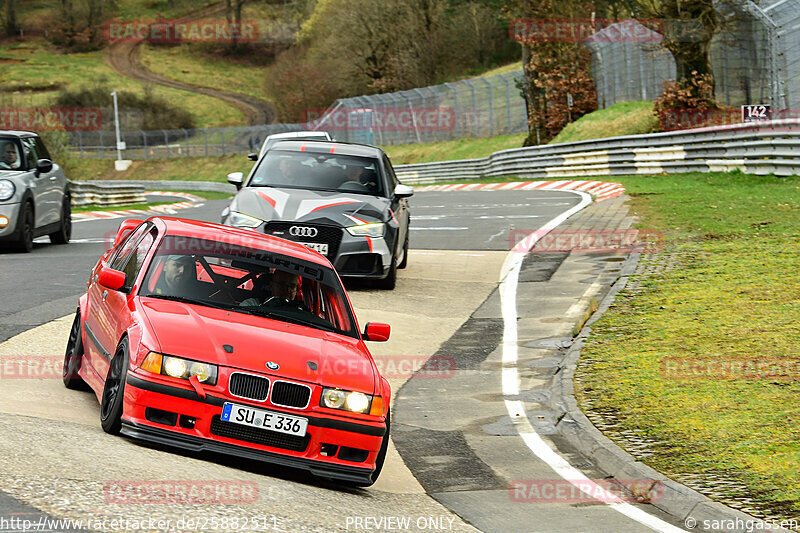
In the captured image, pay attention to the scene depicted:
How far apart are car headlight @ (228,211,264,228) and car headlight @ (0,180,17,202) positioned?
4789 mm

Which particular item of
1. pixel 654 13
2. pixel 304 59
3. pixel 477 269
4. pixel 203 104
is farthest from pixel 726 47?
pixel 203 104

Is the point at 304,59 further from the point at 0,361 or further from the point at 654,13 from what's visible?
the point at 0,361

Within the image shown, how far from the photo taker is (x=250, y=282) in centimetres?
803

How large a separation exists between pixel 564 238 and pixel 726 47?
63.2 ft

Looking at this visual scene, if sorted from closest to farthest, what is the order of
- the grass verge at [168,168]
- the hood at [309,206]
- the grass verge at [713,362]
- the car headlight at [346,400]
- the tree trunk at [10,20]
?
1. the car headlight at [346,400]
2. the grass verge at [713,362]
3. the hood at [309,206]
4. the grass verge at [168,168]
5. the tree trunk at [10,20]

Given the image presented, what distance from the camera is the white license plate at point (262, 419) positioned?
662 centimetres

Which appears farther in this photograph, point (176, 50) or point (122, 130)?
point (176, 50)

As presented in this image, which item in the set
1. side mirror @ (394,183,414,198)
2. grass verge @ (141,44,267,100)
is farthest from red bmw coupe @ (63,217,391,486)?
grass verge @ (141,44,267,100)

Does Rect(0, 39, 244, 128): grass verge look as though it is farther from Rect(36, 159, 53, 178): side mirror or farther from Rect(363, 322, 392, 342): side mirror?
Rect(363, 322, 392, 342): side mirror

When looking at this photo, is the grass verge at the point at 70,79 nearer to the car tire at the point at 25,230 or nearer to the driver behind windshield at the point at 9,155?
the driver behind windshield at the point at 9,155

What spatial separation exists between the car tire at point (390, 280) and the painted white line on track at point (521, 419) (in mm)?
1476

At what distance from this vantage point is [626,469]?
750 cm

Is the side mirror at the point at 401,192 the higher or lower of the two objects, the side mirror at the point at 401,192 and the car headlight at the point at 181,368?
the higher

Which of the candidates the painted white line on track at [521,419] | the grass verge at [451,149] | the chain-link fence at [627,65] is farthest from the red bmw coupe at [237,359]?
the grass verge at [451,149]
